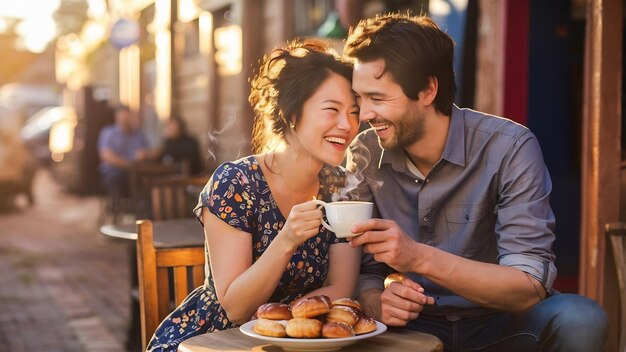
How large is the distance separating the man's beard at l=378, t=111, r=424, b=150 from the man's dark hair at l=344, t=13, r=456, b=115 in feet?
0.23

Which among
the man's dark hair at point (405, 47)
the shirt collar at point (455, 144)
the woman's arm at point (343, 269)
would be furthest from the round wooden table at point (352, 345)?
the man's dark hair at point (405, 47)

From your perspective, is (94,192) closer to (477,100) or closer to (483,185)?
(477,100)

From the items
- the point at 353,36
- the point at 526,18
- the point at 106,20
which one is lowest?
the point at 353,36

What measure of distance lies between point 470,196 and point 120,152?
435 inches

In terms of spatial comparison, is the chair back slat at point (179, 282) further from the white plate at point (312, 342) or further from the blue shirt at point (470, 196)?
the white plate at point (312, 342)

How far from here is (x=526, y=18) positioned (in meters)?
6.71

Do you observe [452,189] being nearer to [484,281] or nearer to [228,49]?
[484,281]

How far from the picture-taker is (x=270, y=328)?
92.4 inches

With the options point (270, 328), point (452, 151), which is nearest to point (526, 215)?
point (452, 151)

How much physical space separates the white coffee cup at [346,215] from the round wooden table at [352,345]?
0.30 metres

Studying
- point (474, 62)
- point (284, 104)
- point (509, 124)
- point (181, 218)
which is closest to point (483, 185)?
point (509, 124)

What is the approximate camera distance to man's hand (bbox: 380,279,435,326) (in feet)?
8.32

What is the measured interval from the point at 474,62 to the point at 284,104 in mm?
4046

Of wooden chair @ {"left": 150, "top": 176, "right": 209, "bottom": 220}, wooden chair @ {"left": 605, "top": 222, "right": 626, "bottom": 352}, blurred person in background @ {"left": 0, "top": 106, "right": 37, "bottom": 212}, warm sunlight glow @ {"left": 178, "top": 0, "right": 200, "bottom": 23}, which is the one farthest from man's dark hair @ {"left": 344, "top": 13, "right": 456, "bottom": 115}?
blurred person in background @ {"left": 0, "top": 106, "right": 37, "bottom": 212}
